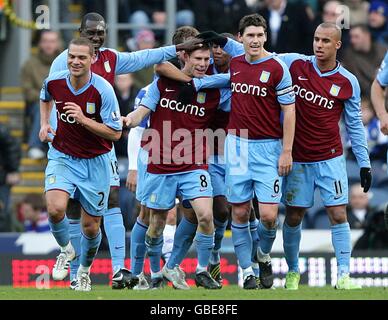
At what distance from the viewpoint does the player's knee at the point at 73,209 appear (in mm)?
16312

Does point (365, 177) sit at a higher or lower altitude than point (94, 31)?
lower

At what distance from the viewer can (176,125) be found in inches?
628

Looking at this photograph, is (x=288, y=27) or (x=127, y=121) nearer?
(x=127, y=121)

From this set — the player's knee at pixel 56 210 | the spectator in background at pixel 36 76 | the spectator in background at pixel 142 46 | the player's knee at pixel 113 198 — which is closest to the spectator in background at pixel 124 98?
the spectator in background at pixel 142 46

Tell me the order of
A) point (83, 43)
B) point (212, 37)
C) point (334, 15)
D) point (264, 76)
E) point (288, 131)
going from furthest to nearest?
1. point (334, 15)
2. point (212, 37)
3. point (264, 76)
4. point (288, 131)
5. point (83, 43)

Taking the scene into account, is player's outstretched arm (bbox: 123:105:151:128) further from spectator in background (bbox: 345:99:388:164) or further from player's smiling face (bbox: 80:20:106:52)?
spectator in background (bbox: 345:99:388:164)

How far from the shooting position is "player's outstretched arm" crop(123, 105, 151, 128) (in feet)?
51.1

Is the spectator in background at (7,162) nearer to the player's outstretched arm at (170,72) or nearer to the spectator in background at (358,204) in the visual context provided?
the spectator in background at (358,204)

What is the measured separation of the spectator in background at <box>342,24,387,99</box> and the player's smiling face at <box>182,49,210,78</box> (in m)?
7.74

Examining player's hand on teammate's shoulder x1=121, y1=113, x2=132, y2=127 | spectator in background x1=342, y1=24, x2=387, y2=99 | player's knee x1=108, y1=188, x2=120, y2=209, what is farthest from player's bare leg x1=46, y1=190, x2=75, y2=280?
spectator in background x1=342, y1=24, x2=387, y2=99

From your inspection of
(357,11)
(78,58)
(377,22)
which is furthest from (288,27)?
(78,58)

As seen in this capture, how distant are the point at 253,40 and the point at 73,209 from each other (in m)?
2.69

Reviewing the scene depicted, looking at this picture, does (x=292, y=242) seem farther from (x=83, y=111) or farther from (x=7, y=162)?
(x=7, y=162)
